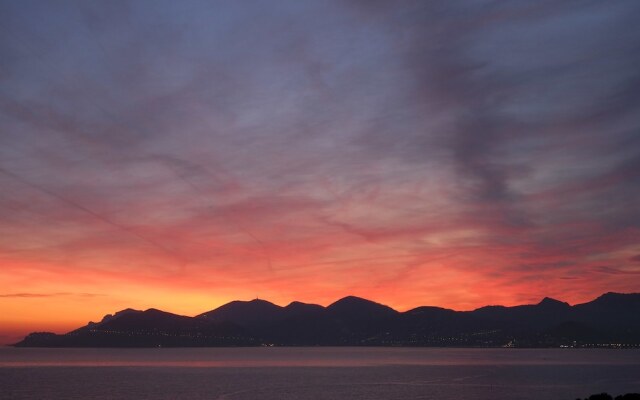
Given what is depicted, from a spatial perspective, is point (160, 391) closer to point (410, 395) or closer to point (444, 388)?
point (410, 395)

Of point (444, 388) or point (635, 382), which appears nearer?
point (444, 388)

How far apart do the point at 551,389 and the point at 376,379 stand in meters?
46.0

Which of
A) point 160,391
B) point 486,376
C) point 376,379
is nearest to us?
point 160,391

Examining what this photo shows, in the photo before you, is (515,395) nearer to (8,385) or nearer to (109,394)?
(109,394)

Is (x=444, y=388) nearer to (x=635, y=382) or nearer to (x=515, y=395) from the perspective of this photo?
(x=515, y=395)

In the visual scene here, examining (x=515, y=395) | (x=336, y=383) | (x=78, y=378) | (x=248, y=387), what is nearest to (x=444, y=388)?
(x=515, y=395)

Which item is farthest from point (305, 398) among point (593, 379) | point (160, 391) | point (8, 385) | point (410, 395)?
point (593, 379)

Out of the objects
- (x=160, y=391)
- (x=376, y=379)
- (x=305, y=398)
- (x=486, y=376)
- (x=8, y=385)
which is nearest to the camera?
(x=305, y=398)

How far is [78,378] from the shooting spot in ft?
573

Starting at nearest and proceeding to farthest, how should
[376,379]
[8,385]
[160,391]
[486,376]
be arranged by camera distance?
1. [160,391]
2. [8,385]
3. [376,379]
4. [486,376]

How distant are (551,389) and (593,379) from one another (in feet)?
124

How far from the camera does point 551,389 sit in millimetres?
141250

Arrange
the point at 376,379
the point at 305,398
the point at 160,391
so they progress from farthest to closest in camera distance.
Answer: the point at 376,379
the point at 160,391
the point at 305,398

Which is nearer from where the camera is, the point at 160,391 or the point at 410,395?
the point at 410,395
